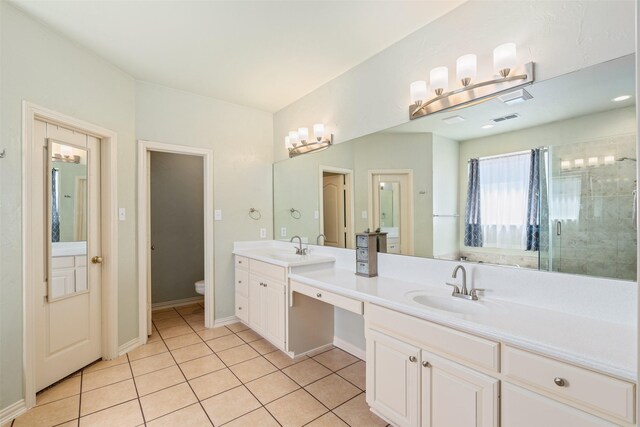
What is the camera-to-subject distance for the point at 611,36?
1274 mm

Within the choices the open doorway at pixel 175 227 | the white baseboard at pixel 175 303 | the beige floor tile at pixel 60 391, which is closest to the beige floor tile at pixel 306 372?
the beige floor tile at pixel 60 391

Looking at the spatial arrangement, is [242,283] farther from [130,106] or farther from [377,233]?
[130,106]

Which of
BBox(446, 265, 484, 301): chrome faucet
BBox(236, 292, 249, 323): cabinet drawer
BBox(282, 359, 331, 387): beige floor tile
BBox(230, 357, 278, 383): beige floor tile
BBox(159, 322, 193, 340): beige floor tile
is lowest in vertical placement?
BBox(159, 322, 193, 340): beige floor tile

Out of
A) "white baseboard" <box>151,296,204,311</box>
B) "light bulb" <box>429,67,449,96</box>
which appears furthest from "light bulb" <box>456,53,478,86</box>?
"white baseboard" <box>151,296,204,311</box>

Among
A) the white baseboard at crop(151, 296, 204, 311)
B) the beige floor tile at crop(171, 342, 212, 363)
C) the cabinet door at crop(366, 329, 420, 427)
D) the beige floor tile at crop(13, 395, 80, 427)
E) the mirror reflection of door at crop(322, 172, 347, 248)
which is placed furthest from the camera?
the white baseboard at crop(151, 296, 204, 311)

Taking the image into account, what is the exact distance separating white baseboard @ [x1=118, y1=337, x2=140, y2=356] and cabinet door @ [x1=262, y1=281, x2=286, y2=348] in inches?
50.0

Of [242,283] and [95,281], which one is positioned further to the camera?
[242,283]

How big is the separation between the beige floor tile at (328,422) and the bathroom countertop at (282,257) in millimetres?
1081

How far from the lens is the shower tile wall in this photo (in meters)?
1.25

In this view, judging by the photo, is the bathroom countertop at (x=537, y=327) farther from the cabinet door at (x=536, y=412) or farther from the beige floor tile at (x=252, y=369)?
the beige floor tile at (x=252, y=369)

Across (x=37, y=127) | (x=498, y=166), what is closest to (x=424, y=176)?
(x=498, y=166)

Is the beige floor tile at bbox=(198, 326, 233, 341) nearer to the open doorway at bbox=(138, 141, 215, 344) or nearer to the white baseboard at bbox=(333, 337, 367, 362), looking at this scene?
the open doorway at bbox=(138, 141, 215, 344)

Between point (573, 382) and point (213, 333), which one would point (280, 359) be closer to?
point (213, 333)

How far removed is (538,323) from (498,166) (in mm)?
868
